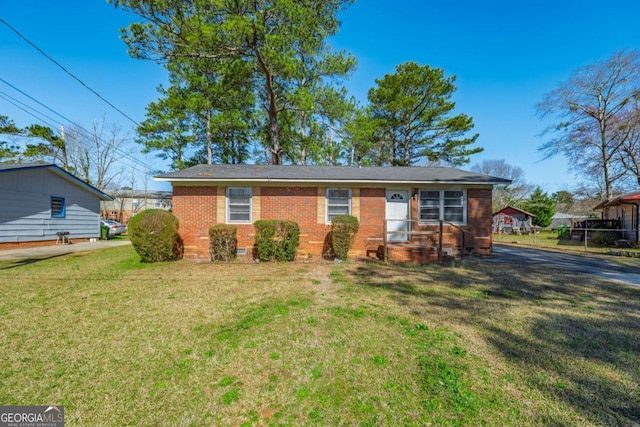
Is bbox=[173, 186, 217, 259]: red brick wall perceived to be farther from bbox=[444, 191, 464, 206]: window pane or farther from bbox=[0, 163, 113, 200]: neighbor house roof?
bbox=[444, 191, 464, 206]: window pane

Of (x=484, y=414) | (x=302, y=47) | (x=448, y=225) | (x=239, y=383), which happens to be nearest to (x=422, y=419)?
(x=484, y=414)

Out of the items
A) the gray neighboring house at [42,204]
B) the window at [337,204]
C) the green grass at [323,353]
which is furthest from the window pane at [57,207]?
the window at [337,204]

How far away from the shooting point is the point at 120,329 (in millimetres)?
3689

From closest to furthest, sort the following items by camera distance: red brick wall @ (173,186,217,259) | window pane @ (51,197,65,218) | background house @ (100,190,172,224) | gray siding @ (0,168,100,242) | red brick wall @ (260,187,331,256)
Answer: red brick wall @ (173,186,217,259)
red brick wall @ (260,187,331,256)
gray siding @ (0,168,100,242)
window pane @ (51,197,65,218)
background house @ (100,190,172,224)

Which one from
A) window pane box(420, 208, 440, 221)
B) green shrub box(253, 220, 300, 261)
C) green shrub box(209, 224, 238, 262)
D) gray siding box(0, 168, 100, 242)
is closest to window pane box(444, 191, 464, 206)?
window pane box(420, 208, 440, 221)

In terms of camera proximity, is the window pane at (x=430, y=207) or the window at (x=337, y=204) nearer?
the window at (x=337, y=204)

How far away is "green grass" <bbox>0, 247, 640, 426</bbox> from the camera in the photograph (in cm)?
220

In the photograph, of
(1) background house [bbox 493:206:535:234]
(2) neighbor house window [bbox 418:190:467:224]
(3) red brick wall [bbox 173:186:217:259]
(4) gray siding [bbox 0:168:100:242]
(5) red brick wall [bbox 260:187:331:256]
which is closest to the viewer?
(3) red brick wall [bbox 173:186:217:259]

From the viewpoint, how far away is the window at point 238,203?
9.52 m

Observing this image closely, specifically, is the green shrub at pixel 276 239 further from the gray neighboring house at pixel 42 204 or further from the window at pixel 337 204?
the gray neighboring house at pixel 42 204

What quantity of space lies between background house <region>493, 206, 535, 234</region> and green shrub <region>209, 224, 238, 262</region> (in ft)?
91.4

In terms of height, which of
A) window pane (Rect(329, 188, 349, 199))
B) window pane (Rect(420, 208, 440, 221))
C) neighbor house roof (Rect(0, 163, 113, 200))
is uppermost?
neighbor house roof (Rect(0, 163, 113, 200))

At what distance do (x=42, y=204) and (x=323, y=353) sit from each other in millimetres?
16640

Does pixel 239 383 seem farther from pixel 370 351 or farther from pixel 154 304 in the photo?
pixel 154 304
